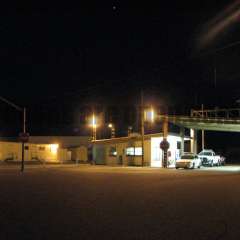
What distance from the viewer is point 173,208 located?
16.9 metres

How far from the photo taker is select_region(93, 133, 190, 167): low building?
6503 centimetres

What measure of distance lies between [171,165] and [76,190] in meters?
43.0

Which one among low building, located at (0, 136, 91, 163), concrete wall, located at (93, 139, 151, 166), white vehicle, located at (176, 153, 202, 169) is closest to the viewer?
white vehicle, located at (176, 153, 202, 169)

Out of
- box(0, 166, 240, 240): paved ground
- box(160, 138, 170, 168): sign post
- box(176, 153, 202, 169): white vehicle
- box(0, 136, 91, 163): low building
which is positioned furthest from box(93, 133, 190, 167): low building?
box(0, 166, 240, 240): paved ground

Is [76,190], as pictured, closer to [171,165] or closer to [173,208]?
[173,208]

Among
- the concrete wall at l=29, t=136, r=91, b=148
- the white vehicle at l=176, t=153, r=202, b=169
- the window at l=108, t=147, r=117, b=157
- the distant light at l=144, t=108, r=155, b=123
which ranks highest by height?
the distant light at l=144, t=108, r=155, b=123

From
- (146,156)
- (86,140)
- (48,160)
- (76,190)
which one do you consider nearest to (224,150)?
(86,140)

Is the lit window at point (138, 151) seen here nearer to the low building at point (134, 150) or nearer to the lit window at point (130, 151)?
the low building at point (134, 150)

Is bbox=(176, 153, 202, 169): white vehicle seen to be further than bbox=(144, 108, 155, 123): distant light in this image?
No

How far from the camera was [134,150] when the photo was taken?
223ft

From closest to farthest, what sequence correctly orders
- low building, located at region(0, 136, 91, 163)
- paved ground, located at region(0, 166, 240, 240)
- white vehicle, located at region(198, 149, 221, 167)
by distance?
paved ground, located at region(0, 166, 240, 240), white vehicle, located at region(198, 149, 221, 167), low building, located at region(0, 136, 91, 163)

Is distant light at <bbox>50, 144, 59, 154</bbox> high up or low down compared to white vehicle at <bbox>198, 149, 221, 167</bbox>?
up

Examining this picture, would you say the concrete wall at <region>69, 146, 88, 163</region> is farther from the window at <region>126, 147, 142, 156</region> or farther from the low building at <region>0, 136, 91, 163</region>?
the window at <region>126, 147, 142, 156</region>

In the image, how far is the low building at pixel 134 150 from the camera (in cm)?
6503
